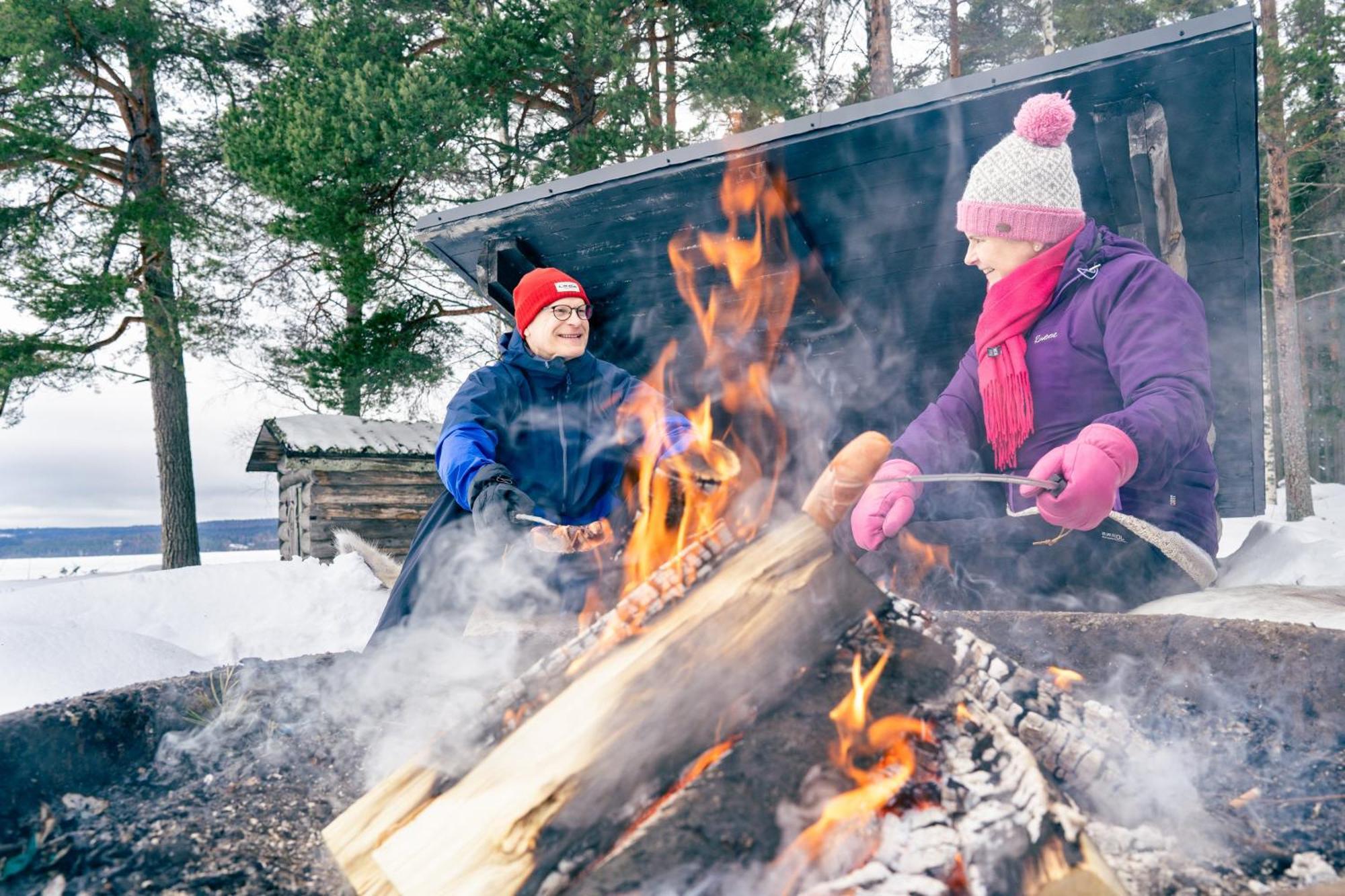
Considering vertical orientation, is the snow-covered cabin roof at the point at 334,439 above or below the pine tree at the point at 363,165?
below

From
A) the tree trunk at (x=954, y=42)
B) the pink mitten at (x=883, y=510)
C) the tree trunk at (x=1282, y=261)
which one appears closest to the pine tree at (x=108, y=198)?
the pink mitten at (x=883, y=510)

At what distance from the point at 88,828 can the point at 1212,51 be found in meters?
4.37

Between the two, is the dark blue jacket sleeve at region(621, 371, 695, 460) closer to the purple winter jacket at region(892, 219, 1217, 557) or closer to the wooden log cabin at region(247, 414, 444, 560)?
the purple winter jacket at region(892, 219, 1217, 557)

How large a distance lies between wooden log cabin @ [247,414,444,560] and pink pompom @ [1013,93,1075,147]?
7.01 metres

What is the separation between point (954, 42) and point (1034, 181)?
14152 mm

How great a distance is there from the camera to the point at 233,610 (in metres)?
5.73

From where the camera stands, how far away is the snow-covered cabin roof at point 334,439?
789 centimetres

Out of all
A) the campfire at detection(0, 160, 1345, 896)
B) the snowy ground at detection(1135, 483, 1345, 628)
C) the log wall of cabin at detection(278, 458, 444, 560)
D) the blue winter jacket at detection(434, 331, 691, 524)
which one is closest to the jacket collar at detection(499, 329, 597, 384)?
the blue winter jacket at detection(434, 331, 691, 524)

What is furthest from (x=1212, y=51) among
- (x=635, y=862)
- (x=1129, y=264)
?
(x=635, y=862)

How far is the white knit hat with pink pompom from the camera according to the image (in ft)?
10.4

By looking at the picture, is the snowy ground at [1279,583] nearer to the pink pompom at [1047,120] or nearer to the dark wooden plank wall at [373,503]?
the pink pompom at [1047,120]

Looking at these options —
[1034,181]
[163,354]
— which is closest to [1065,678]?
[1034,181]

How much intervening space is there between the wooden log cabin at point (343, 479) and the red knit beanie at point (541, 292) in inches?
206

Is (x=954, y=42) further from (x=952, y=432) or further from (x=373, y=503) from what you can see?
(x=952, y=432)
